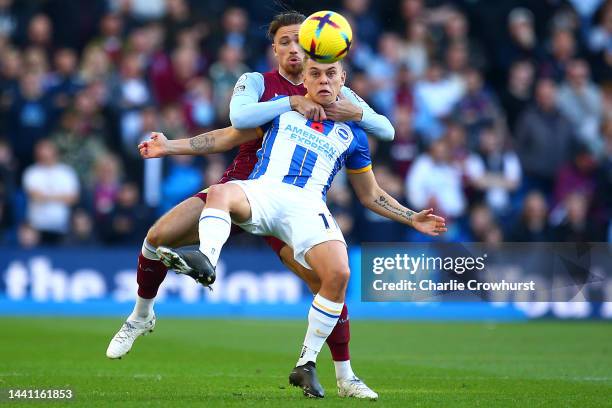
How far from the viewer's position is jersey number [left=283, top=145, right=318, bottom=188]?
899 cm

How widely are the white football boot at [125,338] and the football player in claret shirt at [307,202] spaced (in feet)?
5.18

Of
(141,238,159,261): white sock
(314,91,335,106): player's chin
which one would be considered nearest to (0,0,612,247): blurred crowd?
(141,238,159,261): white sock

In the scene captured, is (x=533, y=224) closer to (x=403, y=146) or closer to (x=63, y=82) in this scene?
(x=403, y=146)

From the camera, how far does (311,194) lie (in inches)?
354

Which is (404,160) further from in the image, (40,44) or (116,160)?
(40,44)

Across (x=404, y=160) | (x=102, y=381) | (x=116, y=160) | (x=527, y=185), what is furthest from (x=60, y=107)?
(x=102, y=381)

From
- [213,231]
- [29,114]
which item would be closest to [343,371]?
[213,231]

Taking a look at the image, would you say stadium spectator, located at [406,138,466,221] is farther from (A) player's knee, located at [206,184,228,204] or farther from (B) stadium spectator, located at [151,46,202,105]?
(A) player's knee, located at [206,184,228,204]

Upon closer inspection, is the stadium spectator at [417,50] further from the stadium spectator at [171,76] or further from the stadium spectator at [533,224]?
the stadium spectator at [171,76]

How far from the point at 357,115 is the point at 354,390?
2108mm

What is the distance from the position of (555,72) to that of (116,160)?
27.6 ft

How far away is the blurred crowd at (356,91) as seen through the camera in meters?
19.3

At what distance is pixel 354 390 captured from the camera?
8.87 m

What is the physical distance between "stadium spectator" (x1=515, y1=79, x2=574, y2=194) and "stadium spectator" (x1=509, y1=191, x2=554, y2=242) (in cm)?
134
